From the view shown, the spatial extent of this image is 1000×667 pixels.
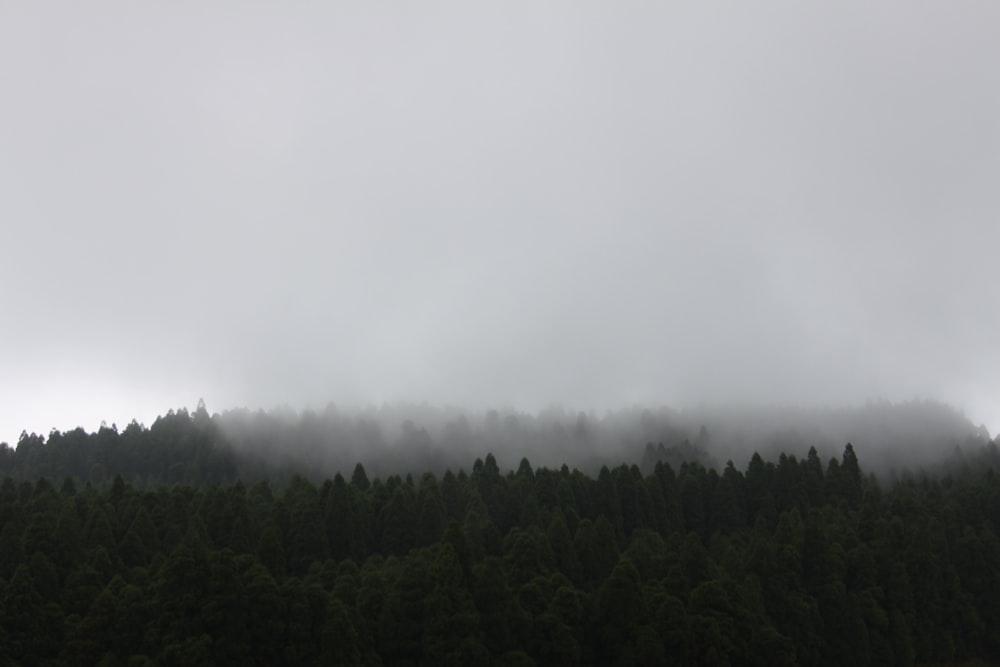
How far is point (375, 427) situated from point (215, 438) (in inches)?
1248

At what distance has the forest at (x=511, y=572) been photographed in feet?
201

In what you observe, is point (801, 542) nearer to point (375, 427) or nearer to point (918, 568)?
point (918, 568)

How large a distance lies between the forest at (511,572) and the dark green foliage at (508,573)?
17cm

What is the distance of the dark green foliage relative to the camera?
61125mm

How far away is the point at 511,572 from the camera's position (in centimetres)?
7581

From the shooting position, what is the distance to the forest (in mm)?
61125

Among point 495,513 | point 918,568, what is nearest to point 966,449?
point 918,568

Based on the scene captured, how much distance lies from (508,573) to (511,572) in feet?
1.00

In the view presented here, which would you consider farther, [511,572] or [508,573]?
[511,572]

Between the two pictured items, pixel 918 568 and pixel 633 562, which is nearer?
pixel 633 562

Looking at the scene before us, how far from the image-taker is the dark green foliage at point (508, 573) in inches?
2406

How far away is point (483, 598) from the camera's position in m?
68.6

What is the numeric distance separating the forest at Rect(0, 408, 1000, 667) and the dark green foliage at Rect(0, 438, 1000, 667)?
169mm

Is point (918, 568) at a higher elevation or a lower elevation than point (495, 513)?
lower
